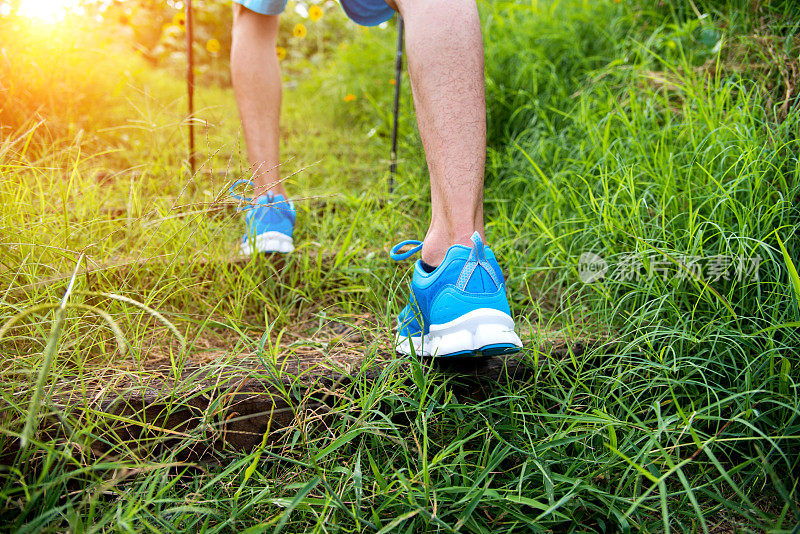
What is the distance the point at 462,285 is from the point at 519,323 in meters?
0.25

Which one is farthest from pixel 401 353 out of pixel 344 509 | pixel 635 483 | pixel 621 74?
pixel 621 74

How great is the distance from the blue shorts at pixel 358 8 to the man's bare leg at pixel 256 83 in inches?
3.2

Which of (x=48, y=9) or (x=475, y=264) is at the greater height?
(x=48, y=9)

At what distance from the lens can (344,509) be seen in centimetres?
79

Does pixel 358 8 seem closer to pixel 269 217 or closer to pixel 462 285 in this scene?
pixel 269 217

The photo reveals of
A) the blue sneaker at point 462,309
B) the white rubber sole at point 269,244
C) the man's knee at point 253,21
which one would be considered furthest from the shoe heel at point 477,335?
the man's knee at point 253,21

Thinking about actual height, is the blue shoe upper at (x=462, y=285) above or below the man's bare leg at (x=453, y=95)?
below

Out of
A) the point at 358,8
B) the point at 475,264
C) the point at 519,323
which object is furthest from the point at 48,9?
the point at 519,323

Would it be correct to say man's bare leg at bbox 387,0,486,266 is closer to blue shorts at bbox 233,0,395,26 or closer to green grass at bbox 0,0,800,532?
green grass at bbox 0,0,800,532

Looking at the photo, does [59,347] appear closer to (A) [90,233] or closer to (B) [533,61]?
(A) [90,233]

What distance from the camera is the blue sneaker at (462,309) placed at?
968 millimetres

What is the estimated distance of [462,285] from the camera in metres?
1.03

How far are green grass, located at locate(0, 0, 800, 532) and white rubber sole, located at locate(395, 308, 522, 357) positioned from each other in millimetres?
77

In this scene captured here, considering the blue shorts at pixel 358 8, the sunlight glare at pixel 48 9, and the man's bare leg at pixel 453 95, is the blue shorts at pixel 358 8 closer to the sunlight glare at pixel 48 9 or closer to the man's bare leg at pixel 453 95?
the man's bare leg at pixel 453 95
